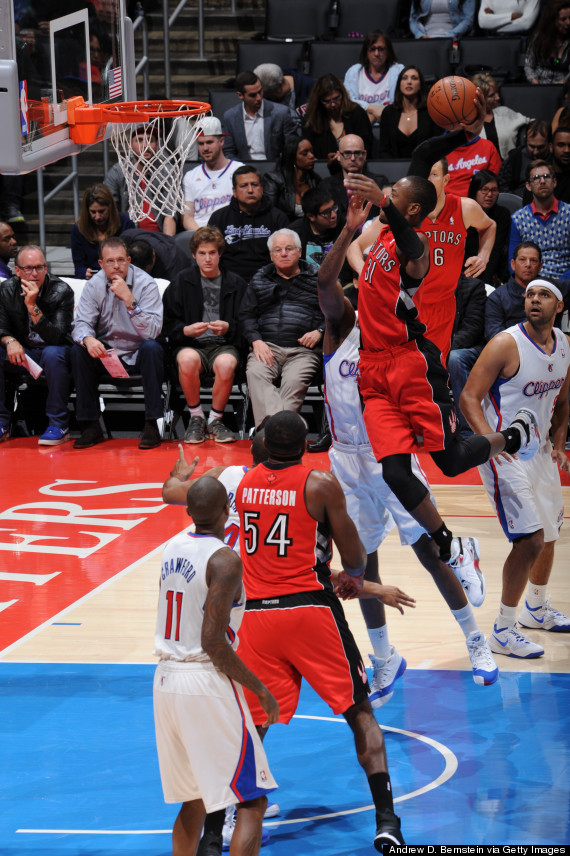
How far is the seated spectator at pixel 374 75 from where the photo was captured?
460 inches

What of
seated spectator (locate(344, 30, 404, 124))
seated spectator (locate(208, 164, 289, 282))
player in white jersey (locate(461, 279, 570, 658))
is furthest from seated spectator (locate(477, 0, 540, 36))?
player in white jersey (locate(461, 279, 570, 658))

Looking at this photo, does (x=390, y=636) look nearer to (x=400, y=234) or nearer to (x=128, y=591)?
(x=128, y=591)

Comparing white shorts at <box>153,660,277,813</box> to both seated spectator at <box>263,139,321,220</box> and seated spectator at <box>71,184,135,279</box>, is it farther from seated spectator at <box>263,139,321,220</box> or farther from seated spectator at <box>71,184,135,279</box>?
seated spectator at <box>263,139,321,220</box>

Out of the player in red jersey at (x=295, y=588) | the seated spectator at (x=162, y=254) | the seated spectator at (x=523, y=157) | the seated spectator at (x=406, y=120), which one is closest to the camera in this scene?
the player in red jersey at (x=295, y=588)

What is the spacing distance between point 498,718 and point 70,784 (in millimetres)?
1797

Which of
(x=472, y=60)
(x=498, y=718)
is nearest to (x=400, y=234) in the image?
(x=498, y=718)

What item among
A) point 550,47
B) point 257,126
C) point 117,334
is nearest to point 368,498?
point 117,334

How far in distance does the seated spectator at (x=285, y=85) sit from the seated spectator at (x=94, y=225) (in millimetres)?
2388

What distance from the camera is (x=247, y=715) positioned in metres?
3.44

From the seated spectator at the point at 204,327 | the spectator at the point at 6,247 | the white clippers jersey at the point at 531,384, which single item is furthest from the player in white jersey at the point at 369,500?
the spectator at the point at 6,247

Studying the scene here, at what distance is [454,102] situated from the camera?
18.7ft

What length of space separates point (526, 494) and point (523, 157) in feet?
20.7

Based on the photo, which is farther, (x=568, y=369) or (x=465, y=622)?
(x=568, y=369)

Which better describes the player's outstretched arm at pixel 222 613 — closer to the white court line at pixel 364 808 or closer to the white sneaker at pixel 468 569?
the white court line at pixel 364 808
